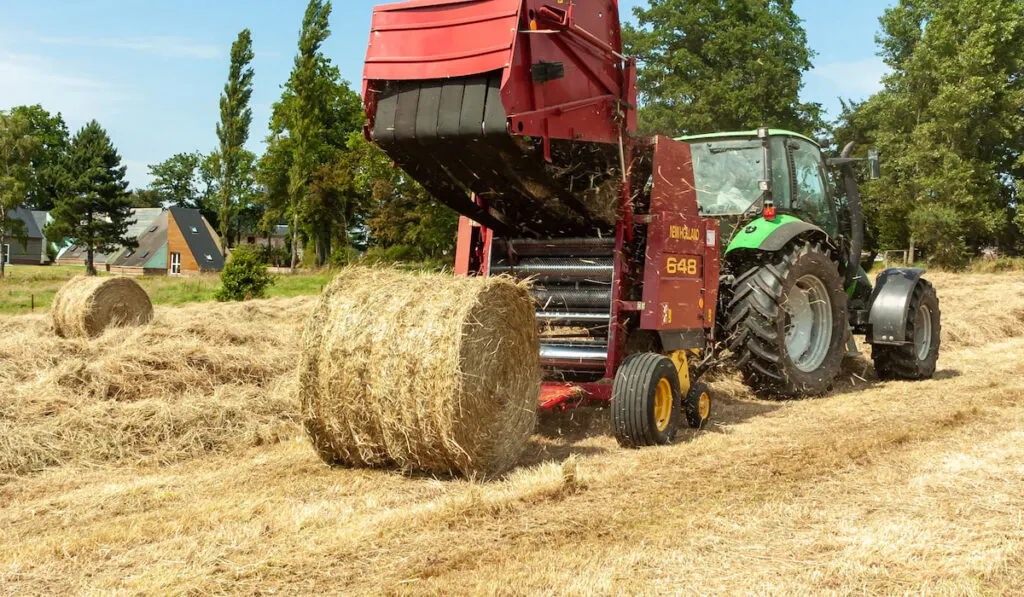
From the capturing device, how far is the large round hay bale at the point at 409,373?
470 centimetres

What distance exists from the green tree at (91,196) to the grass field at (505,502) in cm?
3741

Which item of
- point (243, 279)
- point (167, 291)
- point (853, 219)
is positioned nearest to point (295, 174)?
point (167, 291)

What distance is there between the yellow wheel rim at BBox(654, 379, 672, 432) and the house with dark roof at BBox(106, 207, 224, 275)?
50.1 metres

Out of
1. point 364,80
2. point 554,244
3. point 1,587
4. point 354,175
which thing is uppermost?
point 354,175

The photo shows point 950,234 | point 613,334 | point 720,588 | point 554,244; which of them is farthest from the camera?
point 950,234

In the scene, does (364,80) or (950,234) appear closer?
(364,80)

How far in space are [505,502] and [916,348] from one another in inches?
249

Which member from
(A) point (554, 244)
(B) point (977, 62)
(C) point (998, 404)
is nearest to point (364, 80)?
(A) point (554, 244)

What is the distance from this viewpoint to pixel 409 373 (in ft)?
15.4

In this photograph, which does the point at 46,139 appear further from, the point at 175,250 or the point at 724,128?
the point at 724,128

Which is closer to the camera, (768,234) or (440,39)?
(440,39)

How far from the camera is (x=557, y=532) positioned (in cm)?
377

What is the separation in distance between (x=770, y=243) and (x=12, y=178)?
37154 millimetres

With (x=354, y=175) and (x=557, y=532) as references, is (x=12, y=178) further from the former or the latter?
(x=557, y=532)
